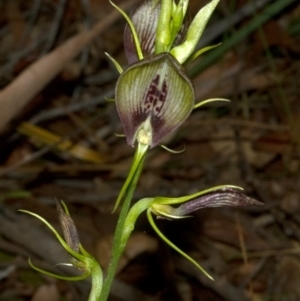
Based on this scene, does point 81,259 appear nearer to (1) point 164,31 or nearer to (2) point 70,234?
(2) point 70,234

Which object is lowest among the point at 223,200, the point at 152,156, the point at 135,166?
the point at 152,156

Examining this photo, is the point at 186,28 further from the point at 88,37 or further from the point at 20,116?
the point at 20,116

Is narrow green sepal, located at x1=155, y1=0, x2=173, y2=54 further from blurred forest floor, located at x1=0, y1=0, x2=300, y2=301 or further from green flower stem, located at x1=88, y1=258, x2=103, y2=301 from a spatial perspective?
blurred forest floor, located at x1=0, y1=0, x2=300, y2=301

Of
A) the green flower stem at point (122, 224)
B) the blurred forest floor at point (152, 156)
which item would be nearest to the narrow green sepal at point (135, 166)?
the green flower stem at point (122, 224)

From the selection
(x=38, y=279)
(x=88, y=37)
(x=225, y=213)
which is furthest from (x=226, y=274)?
(x=88, y=37)

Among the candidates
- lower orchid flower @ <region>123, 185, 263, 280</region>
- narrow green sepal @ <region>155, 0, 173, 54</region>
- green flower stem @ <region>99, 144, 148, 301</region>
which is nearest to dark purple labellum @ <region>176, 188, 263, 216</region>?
lower orchid flower @ <region>123, 185, 263, 280</region>

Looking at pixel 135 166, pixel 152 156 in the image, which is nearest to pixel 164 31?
pixel 135 166
